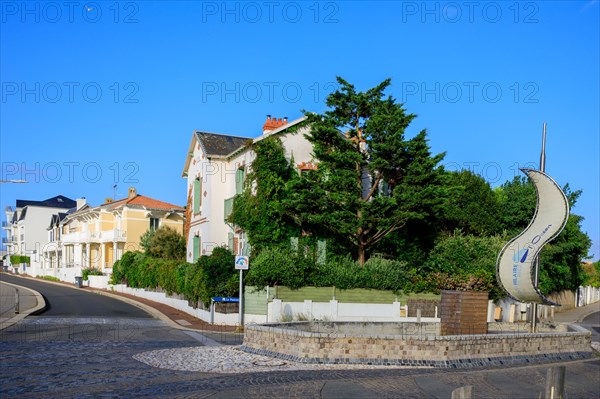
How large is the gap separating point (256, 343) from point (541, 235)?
7939 mm

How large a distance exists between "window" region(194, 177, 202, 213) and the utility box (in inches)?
849

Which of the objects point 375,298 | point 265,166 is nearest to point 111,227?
point 265,166

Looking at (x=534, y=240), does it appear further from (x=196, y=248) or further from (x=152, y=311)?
(x=196, y=248)

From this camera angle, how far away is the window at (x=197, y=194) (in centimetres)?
3559

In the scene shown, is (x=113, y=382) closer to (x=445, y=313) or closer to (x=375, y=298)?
(x=445, y=313)

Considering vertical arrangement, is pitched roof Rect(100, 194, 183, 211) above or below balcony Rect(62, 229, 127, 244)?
above

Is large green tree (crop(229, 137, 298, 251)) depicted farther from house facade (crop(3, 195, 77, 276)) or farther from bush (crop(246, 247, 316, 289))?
house facade (crop(3, 195, 77, 276))

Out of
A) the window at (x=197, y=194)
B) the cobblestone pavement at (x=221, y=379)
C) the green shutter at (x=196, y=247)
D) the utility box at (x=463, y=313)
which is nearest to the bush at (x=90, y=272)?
the green shutter at (x=196, y=247)

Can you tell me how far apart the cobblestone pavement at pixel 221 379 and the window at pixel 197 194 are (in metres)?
19.4

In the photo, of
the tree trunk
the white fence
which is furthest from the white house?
the white fence

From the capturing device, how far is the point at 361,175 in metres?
29.0

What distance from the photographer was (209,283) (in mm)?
26172

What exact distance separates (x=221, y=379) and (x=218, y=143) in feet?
81.7

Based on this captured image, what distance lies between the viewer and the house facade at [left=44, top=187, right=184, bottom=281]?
176 feet
